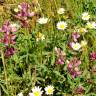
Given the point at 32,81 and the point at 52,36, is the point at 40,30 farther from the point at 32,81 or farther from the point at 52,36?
the point at 32,81

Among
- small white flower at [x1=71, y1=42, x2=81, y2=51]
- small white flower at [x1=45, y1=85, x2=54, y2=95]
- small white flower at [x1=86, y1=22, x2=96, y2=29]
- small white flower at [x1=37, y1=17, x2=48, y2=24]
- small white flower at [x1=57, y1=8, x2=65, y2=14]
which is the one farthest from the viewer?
small white flower at [x1=57, y1=8, x2=65, y2=14]

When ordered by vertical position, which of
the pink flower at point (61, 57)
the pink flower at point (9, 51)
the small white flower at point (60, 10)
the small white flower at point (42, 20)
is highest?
the small white flower at point (60, 10)

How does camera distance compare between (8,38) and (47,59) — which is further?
(47,59)

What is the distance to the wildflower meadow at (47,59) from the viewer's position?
8.50ft

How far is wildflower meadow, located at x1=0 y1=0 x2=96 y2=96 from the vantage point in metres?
2.59

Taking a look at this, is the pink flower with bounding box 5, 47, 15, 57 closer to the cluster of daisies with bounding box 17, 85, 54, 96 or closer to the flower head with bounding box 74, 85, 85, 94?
the cluster of daisies with bounding box 17, 85, 54, 96

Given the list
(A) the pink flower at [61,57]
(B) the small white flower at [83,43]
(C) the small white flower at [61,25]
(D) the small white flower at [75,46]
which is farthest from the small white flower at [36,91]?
(C) the small white flower at [61,25]

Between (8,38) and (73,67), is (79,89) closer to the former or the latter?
(73,67)

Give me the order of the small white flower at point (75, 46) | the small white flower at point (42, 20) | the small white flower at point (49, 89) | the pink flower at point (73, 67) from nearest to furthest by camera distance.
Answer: the pink flower at point (73, 67), the small white flower at point (49, 89), the small white flower at point (75, 46), the small white flower at point (42, 20)

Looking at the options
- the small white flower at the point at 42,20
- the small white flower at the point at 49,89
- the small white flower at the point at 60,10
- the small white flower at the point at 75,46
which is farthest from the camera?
the small white flower at the point at 60,10

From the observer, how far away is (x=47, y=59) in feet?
9.11

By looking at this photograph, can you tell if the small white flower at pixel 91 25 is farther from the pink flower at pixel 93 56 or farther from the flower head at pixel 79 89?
the flower head at pixel 79 89

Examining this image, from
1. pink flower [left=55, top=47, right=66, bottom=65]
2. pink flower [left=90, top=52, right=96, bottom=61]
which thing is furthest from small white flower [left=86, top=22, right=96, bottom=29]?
pink flower [left=55, top=47, right=66, bottom=65]

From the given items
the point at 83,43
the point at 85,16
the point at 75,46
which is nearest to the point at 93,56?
the point at 75,46
